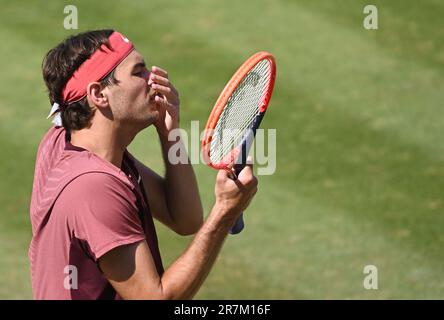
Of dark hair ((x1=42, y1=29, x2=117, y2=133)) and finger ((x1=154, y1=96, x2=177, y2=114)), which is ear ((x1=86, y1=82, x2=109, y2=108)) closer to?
dark hair ((x1=42, y1=29, x2=117, y2=133))

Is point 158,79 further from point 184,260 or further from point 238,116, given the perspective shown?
point 184,260

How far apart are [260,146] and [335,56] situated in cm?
191

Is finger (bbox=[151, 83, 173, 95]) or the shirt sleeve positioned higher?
finger (bbox=[151, 83, 173, 95])

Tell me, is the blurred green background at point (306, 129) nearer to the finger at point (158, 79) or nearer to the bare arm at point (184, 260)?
the finger at point (158, 79)

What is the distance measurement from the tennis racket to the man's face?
0.39 metres

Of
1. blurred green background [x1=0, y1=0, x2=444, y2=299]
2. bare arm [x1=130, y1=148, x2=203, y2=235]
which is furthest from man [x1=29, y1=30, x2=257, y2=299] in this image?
blurred green background [x1=0, y1=0, x2=444, y2=299]

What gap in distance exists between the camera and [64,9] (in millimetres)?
11570

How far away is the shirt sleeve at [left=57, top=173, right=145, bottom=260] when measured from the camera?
4.13 metres

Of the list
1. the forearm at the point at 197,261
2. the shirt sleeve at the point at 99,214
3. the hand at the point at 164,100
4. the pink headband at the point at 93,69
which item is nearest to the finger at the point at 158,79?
the hand at the point at 164,100

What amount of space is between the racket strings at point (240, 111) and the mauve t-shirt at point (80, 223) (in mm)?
439

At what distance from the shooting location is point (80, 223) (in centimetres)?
416

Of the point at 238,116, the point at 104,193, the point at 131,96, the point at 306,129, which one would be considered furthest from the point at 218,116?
the point at 306,129
